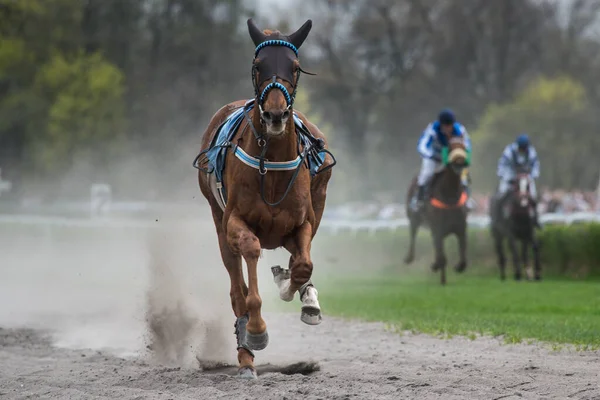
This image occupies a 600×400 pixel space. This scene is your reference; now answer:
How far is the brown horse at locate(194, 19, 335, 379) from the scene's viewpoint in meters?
6.64

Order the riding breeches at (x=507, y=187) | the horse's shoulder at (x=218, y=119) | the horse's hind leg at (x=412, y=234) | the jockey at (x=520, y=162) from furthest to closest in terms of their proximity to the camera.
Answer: the riding breeches at (x=507, y=187) → the horse's hind leg at (x=412, y=234) → the jockey at (x=520, y=162) → the horse's shoulder at (x=218, y=119)

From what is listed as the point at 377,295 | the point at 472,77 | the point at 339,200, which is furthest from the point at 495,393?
the point at 472,77

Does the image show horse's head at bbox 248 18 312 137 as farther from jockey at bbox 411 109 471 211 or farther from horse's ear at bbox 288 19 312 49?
jockey at bbox 411 109 471 211

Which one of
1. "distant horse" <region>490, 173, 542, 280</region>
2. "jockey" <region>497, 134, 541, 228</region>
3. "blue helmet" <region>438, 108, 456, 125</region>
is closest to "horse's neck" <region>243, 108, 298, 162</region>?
"blue helmet" <region>438, 108, 456, 125</region>

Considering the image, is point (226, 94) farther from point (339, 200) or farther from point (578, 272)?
point (578, 272)

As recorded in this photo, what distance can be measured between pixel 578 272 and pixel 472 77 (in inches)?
1174

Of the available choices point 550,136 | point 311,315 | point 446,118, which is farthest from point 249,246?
point 550,136

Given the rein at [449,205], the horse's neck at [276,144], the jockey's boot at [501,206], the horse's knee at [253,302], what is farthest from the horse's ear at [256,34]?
the jockey's boot at [501,206]

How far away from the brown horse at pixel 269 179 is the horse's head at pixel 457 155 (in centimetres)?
808

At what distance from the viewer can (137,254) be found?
21984 mm

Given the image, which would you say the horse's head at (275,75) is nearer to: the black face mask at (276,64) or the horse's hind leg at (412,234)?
the black face mask at (276,64)

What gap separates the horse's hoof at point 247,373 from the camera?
279 inches

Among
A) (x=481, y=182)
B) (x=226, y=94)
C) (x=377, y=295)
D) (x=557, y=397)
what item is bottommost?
(x=557, y=397)

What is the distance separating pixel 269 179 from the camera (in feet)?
22.6
